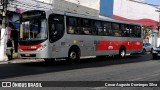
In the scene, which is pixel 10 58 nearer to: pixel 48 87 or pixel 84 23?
pixel 84 23

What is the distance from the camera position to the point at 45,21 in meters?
18.2

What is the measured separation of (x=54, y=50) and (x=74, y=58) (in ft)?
7.73

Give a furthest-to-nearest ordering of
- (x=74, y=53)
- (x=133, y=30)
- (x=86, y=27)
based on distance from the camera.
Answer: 1. (x=133, y=30)
2. (x=86, y=27)
3. (x=74, y=53)

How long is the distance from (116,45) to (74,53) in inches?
245

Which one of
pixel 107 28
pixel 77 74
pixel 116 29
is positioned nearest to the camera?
pixel 77 74

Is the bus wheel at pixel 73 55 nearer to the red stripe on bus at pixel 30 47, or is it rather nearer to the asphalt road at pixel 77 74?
the asphalt road at pixel 77 74

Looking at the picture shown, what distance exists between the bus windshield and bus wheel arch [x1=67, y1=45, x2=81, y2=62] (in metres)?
2.78

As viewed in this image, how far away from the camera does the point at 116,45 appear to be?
2591 centimetres

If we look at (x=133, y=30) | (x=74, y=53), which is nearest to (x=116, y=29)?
(x=133, y=30)

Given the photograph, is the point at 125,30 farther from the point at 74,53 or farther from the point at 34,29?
the point at 34,29

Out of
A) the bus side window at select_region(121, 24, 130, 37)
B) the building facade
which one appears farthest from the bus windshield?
the building facade

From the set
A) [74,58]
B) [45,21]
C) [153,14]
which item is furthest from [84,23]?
[153,14]

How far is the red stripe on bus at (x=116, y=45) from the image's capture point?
23.8m

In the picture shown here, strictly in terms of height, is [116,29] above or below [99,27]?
below
